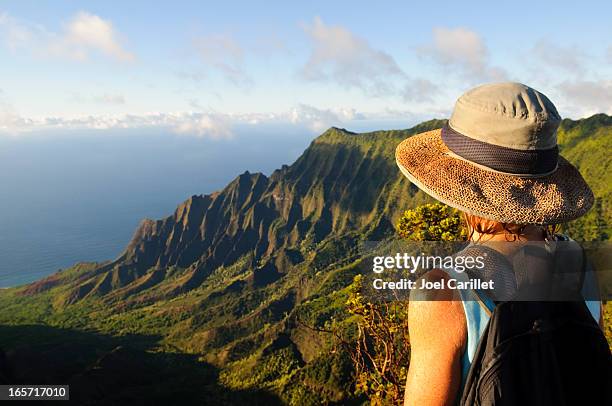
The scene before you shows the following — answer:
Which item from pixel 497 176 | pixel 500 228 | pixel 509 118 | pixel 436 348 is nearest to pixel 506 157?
pixel 497 176

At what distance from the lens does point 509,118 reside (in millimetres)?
2521

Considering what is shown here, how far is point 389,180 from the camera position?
182875 mm

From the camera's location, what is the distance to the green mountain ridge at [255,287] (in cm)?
8562

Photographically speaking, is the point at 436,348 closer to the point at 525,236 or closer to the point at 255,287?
the point at 525,236

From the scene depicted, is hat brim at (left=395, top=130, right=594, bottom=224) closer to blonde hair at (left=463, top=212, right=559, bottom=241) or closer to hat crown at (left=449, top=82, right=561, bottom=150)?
blonde hair at (left=463, top=212, right=559, bottom=241)

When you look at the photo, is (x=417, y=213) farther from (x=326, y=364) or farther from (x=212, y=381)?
(x=212, y=381)

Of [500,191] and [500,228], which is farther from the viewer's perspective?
[500,228]

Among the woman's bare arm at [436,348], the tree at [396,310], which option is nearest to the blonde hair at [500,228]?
the woman's bare arm at [436,348]

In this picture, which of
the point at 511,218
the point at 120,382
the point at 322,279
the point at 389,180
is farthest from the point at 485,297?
the point at 389,180

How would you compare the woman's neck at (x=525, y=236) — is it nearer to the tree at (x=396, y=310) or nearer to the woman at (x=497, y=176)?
the woman at (x=497, y=176)

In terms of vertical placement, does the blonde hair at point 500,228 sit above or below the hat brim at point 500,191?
below

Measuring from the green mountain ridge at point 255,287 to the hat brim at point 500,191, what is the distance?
56646 millimetres

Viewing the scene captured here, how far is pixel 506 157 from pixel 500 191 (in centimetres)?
21

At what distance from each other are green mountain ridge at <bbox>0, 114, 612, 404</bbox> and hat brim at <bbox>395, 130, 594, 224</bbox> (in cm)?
5665
